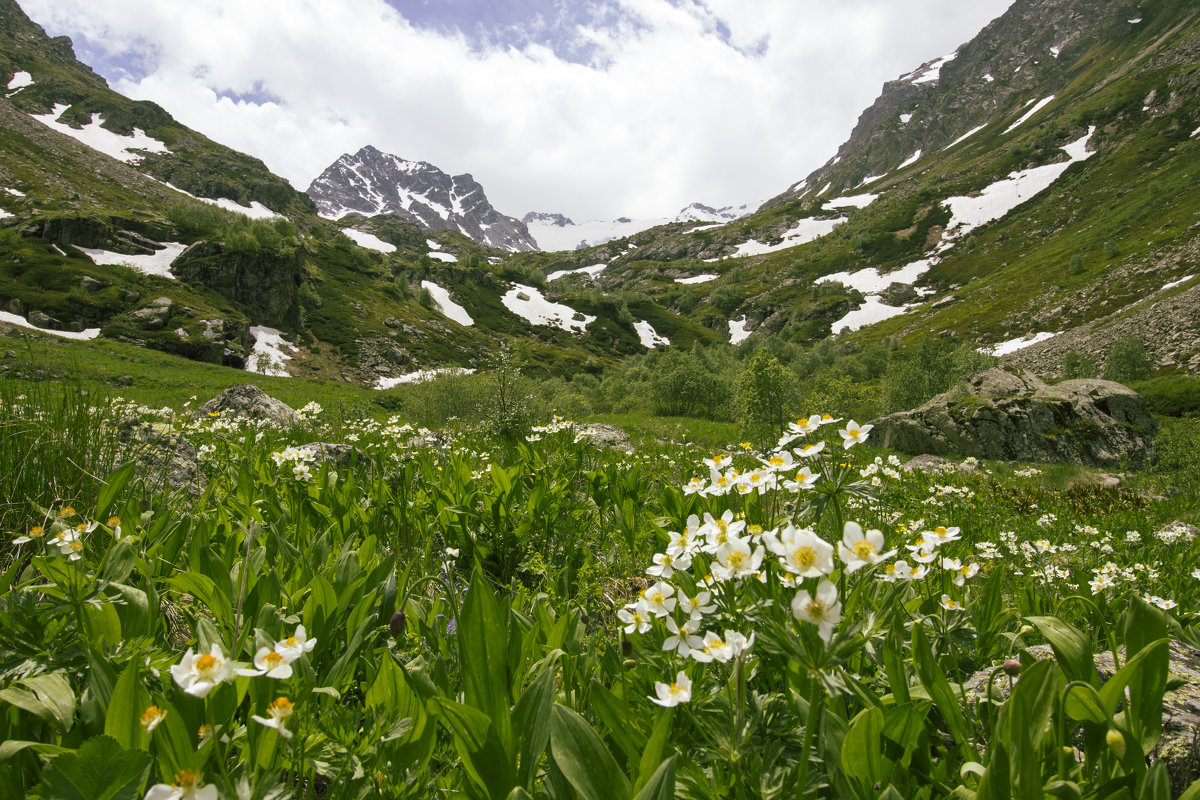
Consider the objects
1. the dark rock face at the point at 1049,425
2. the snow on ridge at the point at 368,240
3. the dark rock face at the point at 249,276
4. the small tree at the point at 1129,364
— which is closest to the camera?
the dark rock face at the point at 1049,425

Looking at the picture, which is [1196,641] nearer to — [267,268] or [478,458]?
[478,458]

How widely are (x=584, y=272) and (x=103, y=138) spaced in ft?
424

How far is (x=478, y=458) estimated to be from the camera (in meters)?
6.09

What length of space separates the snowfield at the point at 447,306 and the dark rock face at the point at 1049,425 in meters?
83.6

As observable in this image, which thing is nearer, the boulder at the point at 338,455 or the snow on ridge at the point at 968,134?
the boulder at the point at 338,455

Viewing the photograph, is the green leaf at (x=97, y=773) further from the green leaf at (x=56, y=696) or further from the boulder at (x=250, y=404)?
the boulder at (x=250, y=404)

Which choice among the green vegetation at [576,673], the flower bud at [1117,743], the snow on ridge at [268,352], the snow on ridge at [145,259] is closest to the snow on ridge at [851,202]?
the snow on ridge at [268,352]

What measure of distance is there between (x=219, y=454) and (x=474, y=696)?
197 inches

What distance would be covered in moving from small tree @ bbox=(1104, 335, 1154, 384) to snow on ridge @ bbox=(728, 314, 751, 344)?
8684cm

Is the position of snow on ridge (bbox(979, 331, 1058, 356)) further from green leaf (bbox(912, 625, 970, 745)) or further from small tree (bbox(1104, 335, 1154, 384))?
green leaf (bbox(912, 625, 970, 745))

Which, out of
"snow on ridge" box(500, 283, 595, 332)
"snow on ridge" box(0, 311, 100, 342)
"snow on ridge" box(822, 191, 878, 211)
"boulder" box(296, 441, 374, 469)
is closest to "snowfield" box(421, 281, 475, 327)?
"snow on ridge" box(500, 283, 595, 332)

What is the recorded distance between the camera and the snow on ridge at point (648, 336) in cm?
11081

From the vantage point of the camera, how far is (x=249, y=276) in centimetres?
5988

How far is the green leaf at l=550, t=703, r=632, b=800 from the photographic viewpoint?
45.7 inches
